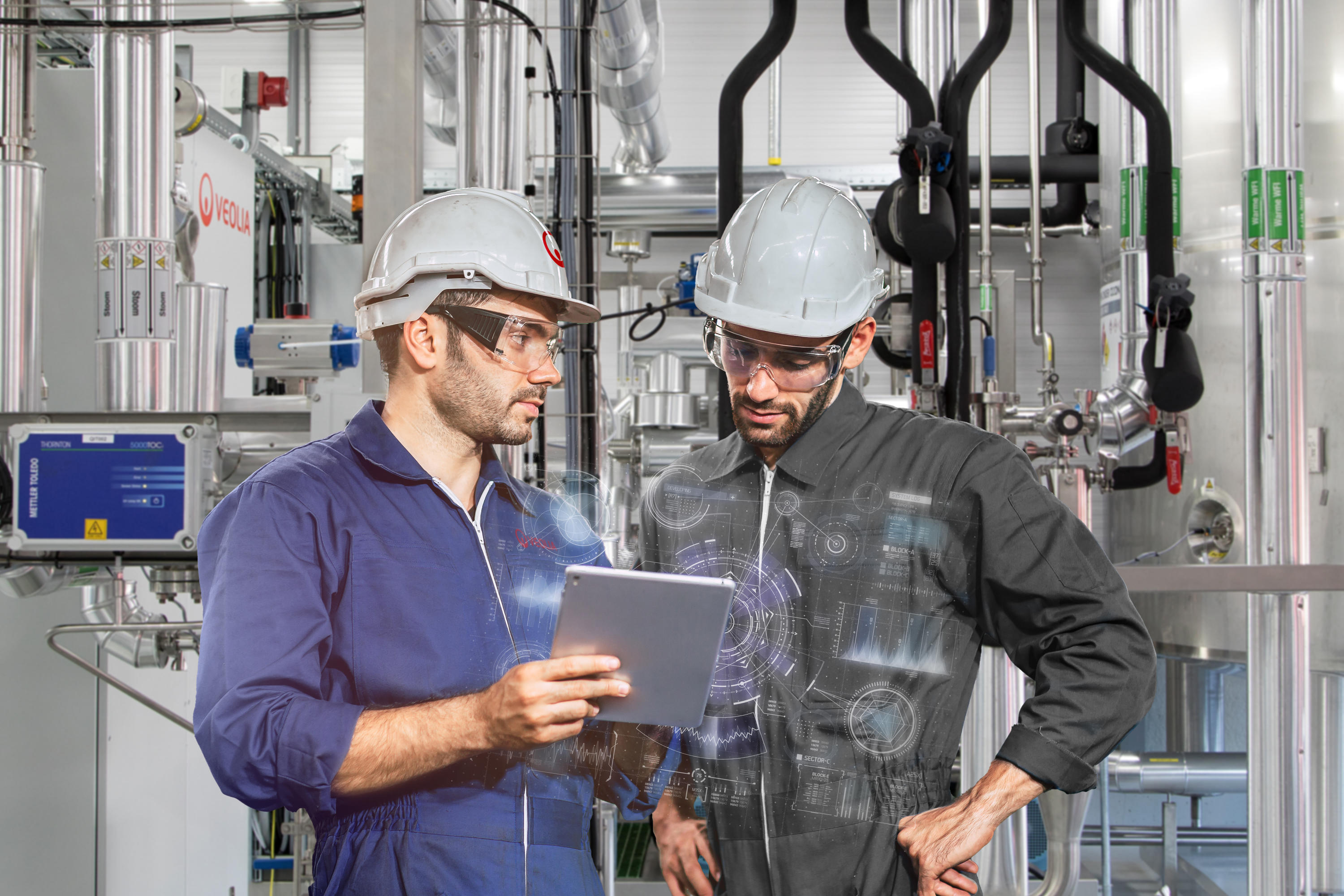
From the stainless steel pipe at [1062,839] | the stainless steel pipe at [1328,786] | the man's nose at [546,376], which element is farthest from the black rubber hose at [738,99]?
the stainless steel pipe at [1328,786]

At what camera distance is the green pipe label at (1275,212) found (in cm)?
253

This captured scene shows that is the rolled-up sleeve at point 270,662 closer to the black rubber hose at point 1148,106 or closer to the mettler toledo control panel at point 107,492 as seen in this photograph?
the mettler toledo control panel at point 107,492

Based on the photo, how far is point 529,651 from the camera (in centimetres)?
A: 110

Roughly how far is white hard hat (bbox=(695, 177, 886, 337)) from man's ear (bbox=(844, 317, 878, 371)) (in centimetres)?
4

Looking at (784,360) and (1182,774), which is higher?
(784,360)

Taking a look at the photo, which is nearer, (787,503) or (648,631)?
(648,631)

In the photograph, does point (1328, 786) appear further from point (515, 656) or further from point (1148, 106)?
point (515, 656)

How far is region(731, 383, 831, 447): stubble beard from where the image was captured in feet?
4.37

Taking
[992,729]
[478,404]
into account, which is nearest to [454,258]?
[478,404]

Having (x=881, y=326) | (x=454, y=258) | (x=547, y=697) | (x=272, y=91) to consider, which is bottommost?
(x=547, y=697)

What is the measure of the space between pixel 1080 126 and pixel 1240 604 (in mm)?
2635

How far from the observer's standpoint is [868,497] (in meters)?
1.26

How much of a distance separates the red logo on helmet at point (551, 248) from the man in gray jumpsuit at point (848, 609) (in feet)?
0.67

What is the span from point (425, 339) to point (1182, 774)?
3347 millimetres
